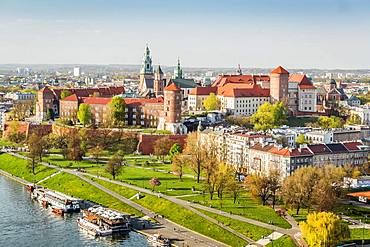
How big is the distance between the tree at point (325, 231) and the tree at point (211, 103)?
5206 centimetres

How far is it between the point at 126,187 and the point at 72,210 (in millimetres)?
5852

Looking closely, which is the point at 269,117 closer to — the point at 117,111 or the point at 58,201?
the point at 117,111

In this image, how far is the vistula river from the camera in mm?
45188

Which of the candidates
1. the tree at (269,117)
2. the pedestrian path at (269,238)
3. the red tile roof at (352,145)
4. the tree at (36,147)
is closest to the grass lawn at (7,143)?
the tree at (36,147)

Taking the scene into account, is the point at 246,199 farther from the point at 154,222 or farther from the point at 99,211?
the point at 99,211

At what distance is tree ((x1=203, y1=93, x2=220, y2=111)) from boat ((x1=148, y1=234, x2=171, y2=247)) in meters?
47.9

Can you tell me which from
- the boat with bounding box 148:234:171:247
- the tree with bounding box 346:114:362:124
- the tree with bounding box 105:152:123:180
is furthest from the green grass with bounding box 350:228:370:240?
the tree with bounding box 346:114:362:124

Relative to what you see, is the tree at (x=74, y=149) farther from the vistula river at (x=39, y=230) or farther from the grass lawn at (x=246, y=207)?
the grass lawn at (x=246, y=207)

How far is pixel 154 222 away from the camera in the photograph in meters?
49.9

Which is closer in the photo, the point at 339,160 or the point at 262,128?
the point at 339,160

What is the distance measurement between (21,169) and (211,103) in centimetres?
2946

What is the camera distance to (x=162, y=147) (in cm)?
7488

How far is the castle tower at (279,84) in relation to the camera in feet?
301

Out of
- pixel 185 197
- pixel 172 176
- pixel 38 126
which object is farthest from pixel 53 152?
pixel 185 197
